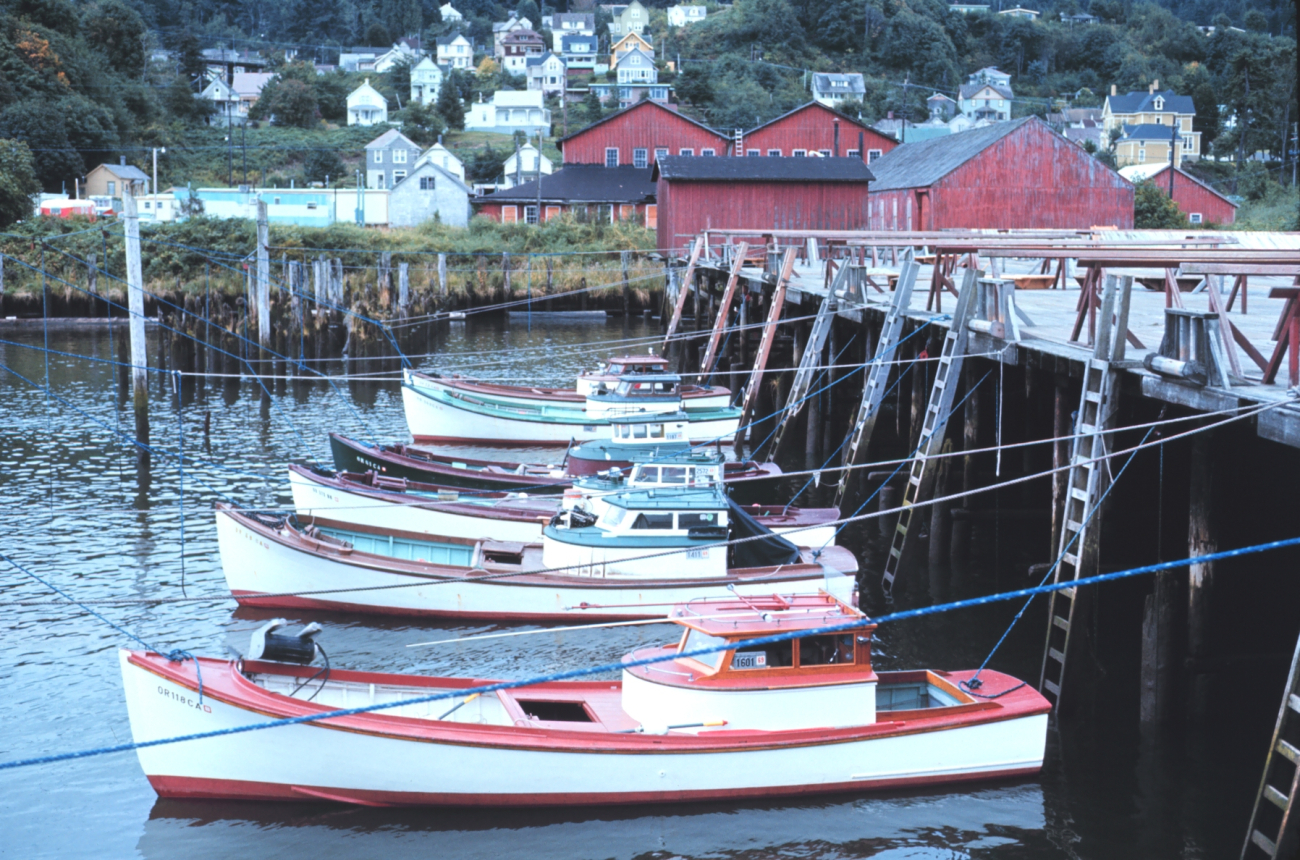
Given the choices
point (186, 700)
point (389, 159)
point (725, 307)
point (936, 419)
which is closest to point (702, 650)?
point (186, 700)

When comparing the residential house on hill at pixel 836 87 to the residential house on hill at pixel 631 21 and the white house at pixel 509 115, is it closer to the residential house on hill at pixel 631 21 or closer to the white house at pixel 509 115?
the white house at pixel 509 115

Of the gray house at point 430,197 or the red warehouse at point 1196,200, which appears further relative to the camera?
the gray house at point 430,197

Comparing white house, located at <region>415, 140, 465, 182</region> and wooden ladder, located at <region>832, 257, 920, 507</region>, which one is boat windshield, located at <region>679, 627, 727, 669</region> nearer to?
wooden ladder, located at <region>832, 257, 920, 507</region>

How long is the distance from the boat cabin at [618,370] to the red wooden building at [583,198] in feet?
133

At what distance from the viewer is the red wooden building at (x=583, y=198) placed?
73.5 m

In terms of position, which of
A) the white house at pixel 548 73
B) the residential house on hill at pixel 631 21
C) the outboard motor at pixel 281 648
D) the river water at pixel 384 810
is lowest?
the river water at pixel 384 810

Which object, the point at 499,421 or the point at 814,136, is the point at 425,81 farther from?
the point at 499,421

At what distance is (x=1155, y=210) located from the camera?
206 ft

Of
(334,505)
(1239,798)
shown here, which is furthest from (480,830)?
(334,505)

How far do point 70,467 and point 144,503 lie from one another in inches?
173

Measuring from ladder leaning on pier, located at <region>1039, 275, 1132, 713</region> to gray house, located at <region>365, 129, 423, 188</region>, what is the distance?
302 feet

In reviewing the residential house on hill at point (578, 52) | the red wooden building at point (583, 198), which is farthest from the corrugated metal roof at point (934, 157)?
the residential house on hill at point (578, 52)

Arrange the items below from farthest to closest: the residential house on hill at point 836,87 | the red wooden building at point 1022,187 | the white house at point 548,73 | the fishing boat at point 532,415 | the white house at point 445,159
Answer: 1. the white house at point 548,73
2. the residential house on hill at point 836,87
3. the white house at point 445,159
4. the red wooden building at point 1022,187
5. the fishing boat at point 532,415

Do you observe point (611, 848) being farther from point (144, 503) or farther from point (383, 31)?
point (383, 31)
